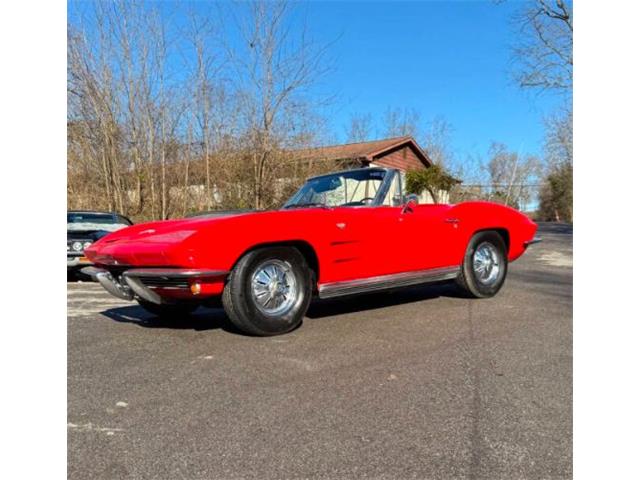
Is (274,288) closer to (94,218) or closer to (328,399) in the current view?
(328,399)

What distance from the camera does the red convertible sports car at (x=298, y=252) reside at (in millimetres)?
3398

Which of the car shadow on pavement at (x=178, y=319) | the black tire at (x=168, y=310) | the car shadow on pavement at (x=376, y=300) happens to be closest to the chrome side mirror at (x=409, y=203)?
the car shadow on pavement at (x=376, y=300)

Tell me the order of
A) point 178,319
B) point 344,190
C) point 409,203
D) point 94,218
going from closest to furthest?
point 178,319
point 409,203
point 344,190
point 94,218

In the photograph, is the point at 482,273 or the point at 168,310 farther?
the point at 482,273

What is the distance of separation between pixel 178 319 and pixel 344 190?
2.10 m

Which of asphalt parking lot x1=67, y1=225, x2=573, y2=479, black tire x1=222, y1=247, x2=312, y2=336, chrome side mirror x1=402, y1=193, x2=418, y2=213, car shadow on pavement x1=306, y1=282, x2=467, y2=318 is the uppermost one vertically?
chrome side mirror x1=402, y1=193, x2=418, y2=213

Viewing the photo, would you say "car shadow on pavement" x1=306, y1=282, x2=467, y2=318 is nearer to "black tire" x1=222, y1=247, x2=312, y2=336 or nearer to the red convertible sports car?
the red convertible sports car

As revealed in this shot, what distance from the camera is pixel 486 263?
5.43 meters

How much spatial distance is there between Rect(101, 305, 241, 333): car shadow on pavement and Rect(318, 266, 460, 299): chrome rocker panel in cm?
86

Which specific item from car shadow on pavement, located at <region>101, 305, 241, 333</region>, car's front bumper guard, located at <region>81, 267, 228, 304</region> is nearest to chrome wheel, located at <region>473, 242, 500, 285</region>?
car shadow on pavement, located at <region>101, 305, 241, 333</region>

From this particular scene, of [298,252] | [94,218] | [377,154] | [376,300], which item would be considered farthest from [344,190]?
[377,154]

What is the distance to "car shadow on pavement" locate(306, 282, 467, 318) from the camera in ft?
15.8

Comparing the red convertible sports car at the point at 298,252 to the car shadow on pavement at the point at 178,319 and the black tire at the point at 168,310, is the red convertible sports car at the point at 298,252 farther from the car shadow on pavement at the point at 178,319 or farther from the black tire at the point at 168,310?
the car shadow on pavement at the point at 178,319

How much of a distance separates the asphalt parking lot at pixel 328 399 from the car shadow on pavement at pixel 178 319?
47mm
